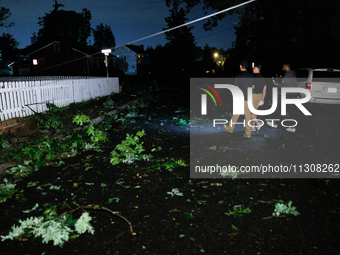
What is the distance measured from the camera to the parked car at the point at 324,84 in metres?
11.2

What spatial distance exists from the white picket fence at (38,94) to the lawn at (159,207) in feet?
10.0

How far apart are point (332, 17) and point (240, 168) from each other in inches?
A: 836

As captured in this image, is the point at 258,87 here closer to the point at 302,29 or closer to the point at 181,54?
the point at 302,29

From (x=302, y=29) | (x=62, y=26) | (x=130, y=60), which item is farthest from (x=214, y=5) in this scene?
(x=62, y=26)

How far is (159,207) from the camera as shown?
380 centimetres

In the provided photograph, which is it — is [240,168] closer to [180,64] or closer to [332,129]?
Result: [332,129]

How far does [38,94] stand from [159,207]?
7.71 meters

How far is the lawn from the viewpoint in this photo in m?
2.98

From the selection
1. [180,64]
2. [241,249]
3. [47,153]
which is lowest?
[241,249]

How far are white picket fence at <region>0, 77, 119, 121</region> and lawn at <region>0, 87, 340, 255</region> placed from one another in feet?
10.0

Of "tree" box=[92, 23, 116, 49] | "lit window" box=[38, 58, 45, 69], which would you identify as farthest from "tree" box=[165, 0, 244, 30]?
"tree" box=[92, 23, 116, 49]

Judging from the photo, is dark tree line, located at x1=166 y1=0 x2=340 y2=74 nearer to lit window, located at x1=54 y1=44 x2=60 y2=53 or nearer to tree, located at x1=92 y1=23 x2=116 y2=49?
lit window, located at x1=54 y1=44 x2=60 y2=53

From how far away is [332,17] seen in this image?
2061 centimetres

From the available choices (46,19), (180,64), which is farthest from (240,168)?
(46,19)
